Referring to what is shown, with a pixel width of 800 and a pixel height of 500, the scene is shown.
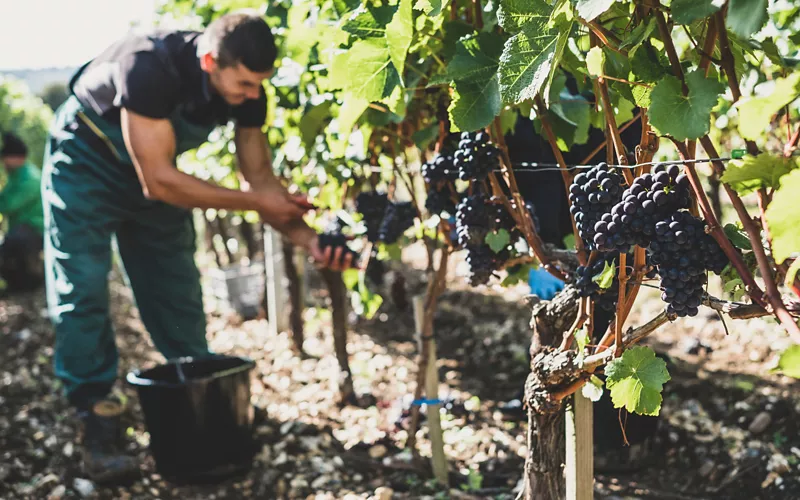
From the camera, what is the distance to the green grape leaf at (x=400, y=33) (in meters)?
1.22

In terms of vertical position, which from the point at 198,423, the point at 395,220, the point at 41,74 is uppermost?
the point at 41,74

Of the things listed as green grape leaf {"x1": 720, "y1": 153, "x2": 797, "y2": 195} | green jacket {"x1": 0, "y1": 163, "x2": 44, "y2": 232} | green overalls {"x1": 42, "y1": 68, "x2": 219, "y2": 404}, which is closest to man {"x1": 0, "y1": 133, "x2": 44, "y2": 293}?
green jacket {"x1": 0, "y1": 163, "x2": 44, "y2": 232}

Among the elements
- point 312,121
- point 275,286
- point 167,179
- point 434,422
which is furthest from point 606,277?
point 275,286

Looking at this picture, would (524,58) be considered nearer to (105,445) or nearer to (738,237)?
(738,237)

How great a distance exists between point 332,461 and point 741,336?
7.16ft

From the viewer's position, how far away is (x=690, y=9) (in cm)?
89

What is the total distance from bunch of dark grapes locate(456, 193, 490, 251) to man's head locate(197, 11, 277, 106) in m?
1.03

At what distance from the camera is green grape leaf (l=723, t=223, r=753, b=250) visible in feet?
3.49

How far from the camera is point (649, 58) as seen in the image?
1.02 metres

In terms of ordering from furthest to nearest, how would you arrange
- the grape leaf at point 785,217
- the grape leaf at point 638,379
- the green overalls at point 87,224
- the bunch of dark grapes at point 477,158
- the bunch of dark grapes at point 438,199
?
the green overalls at point 87,224
the bunch of dark grapes at point 438,199
the bunch of dark grapes at point 477,158
the grape leaf at point 638,379
the grape leaf at point 785,217

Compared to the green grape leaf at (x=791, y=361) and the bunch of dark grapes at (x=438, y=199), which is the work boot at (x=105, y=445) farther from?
the green grape leaf at (x=791, y=361)

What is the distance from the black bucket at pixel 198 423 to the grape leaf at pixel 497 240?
1143mm

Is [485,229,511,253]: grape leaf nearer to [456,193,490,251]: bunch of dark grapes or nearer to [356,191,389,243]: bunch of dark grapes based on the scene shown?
[456,193,490,251]: bunch of dark grapes

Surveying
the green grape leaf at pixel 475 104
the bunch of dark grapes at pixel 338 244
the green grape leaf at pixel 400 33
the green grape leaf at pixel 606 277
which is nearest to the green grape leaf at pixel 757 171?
the green grape leaf at pixel 606 277
